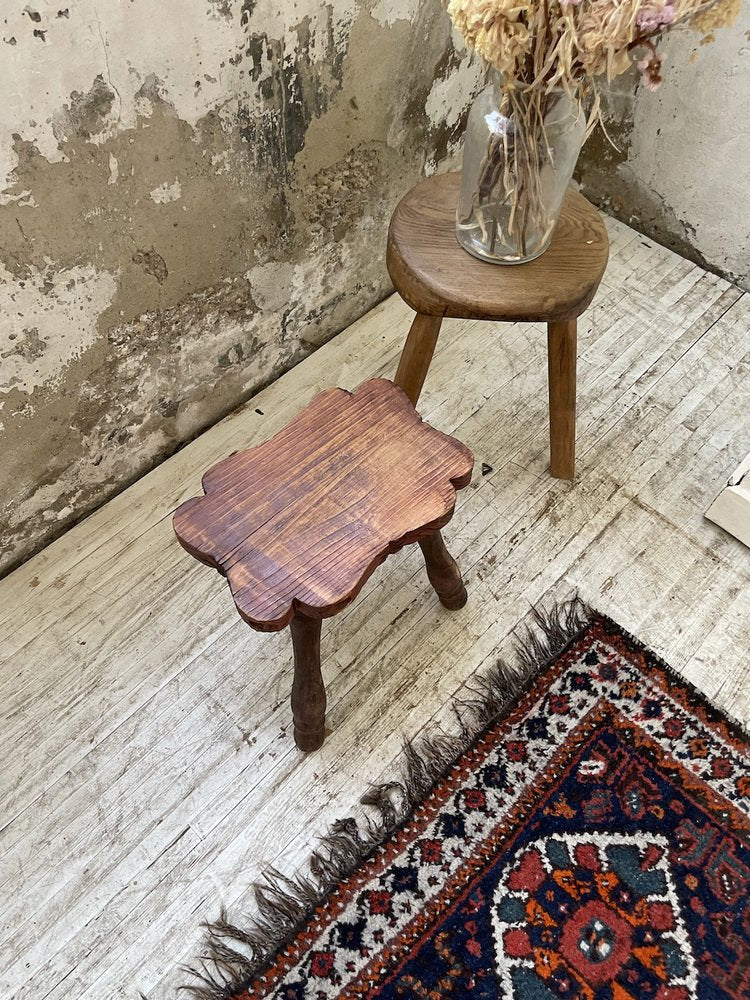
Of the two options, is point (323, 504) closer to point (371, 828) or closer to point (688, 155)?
point (371, 828)

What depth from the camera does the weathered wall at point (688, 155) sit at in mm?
1949

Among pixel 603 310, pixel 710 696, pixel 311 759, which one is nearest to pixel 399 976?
pixel 311 759

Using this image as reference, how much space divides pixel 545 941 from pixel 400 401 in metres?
0.92

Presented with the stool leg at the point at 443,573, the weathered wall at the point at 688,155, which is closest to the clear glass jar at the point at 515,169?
the stool leg at the point at 443,573

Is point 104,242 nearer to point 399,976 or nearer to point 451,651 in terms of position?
point 451,651

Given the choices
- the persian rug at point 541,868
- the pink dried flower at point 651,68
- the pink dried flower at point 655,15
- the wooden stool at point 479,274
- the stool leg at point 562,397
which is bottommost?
the persian rug at point 541,868

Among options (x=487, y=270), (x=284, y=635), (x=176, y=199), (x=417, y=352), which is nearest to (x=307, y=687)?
(x=284, y=635)

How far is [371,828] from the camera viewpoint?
1.42m

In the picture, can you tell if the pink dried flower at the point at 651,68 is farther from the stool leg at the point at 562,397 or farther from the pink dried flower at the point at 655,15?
the stool leg at the point at 562,397

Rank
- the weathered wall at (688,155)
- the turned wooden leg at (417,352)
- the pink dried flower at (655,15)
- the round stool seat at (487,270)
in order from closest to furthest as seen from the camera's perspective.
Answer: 1. the pink dried flower at (655,15)
2. the round stool seat at (487,270)
3. the turned wooden leg at (417,352)
4. the weathered wall at (688,155)

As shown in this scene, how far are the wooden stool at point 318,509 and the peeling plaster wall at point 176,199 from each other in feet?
1.42

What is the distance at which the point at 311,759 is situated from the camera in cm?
149

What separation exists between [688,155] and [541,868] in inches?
69.3

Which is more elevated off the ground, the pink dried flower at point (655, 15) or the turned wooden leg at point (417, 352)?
the pink dried flower at point (655, 15)
